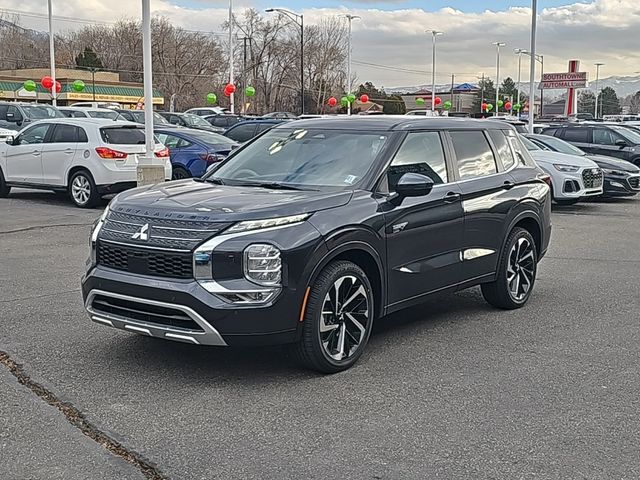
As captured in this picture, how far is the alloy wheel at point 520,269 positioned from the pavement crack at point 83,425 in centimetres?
412

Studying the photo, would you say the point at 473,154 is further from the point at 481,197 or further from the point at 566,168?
the point at 566,168

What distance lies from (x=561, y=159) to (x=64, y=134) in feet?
31.4

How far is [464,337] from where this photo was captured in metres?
6.34

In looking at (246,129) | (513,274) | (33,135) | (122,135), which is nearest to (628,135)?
(246,129)

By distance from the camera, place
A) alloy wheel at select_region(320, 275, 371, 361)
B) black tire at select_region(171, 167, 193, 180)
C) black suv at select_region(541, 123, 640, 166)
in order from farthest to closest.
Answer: black suv at select_region(541, 123, 640, 166)
black tire at select_region(171, 167, 193, 180)
alloy wheel at select_region(320, 275, 371, 361)

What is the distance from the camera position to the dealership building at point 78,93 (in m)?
59.8

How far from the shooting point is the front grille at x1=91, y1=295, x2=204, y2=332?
190 inches

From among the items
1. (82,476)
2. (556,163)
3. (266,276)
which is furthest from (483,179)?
(556,163)

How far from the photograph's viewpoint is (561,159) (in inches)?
621

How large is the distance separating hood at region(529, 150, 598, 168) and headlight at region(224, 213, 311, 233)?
11522 mm

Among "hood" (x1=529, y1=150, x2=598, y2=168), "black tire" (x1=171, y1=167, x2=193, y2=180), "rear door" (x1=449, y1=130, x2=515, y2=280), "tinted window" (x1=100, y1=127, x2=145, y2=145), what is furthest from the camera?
"black tire" (x1=171, y1=167, x2=193, y2=180)

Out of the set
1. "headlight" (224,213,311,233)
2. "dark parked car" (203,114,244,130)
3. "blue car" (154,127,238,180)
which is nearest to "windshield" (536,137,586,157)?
"blue car" (154,127,238,180)

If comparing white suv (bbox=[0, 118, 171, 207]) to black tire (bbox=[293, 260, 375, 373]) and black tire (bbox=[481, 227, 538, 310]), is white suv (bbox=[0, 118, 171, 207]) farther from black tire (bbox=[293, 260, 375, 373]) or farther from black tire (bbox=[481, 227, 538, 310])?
black tire (bbox=[293, 260, 375, 373])

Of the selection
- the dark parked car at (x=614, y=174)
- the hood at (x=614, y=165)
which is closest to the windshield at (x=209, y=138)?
the dark parked car at (x=614, y=174)
